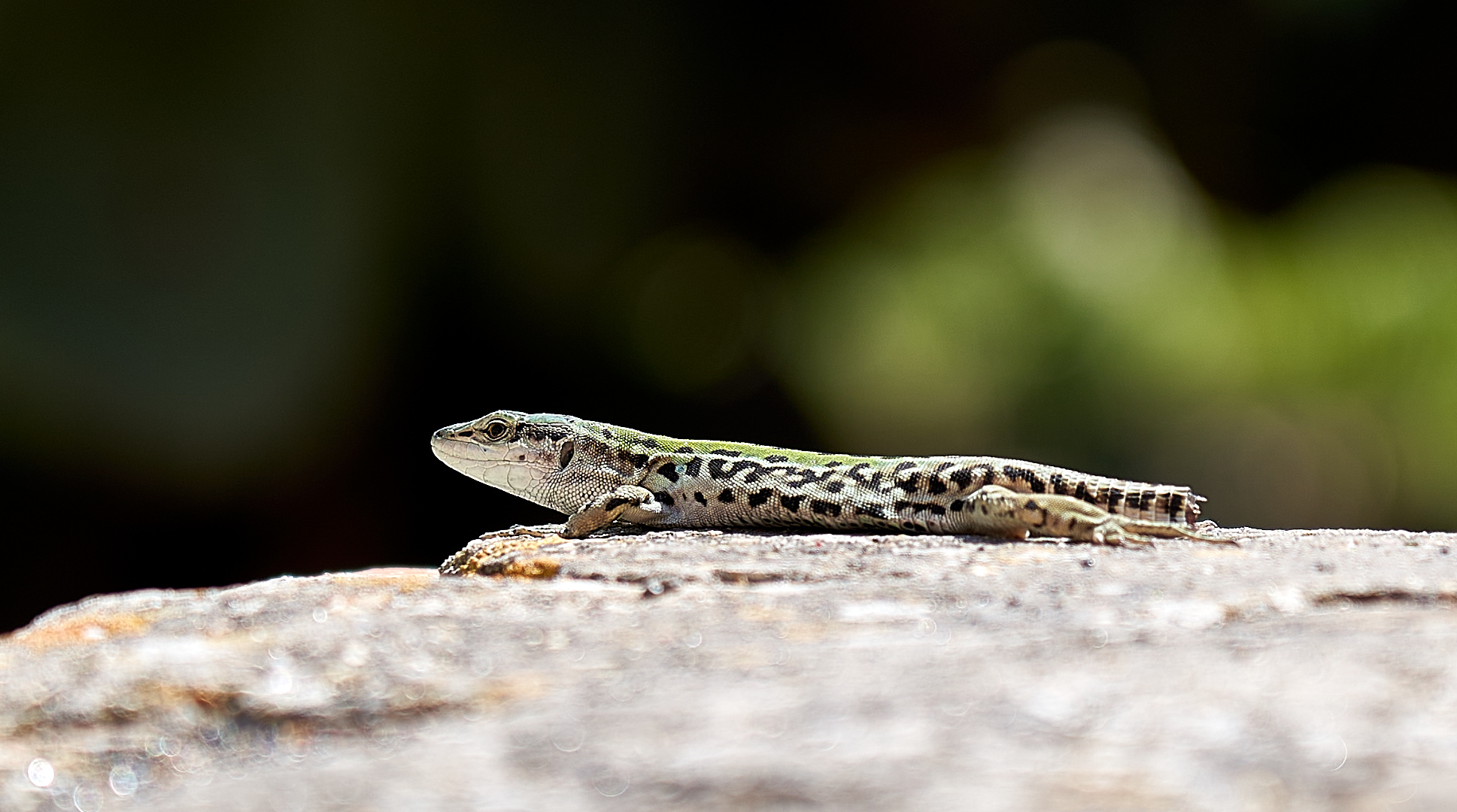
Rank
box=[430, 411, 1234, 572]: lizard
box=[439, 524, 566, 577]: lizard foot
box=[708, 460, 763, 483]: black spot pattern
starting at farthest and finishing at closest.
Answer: box=[708, 460, 763, 483]: black spot pattern < box=[430, 411, 1234, 572]: lizard < box=[439, 524, 566, 577]: lizard foot

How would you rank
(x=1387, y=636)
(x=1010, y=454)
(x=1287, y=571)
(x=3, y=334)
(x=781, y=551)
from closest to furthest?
(x=1387, y=636)
(x=1287, y=571)
(x=781, y=551)
(x=3, y=334)
(x=1010, y=454)

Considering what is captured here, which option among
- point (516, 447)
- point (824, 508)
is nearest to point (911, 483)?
point (824, 508)

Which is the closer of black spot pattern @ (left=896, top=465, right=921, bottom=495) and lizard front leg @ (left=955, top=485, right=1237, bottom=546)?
lizard front leg @ (left=955, top=485, right=1237, bottom=546)

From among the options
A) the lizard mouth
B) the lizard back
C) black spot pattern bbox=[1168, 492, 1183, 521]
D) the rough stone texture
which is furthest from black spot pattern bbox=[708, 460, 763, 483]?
black spot pattern bbox=[1168, 492, 1183, 521]

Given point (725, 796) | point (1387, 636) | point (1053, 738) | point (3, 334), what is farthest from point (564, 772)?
point (3, 334)

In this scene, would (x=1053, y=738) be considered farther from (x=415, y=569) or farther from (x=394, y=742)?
(x=415, y=569)

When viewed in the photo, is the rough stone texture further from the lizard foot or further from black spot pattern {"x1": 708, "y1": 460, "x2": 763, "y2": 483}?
black spot pattern {"x1": 708, "y1": 460, "x2": 763, "y2": 483}
